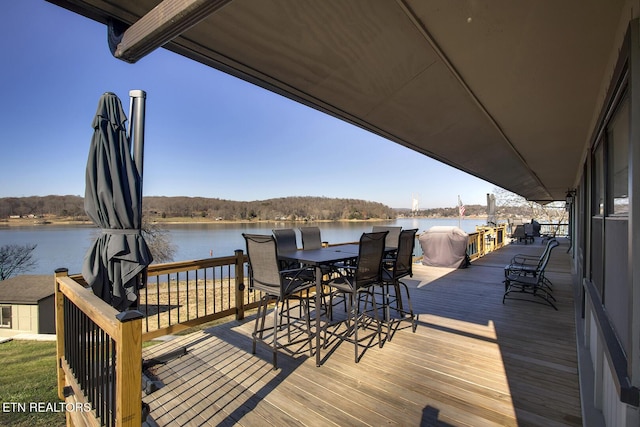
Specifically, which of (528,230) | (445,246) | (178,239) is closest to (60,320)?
(445,246)

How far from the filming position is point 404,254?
344 cm

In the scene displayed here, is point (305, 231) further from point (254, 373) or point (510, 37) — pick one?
point (510, 37)

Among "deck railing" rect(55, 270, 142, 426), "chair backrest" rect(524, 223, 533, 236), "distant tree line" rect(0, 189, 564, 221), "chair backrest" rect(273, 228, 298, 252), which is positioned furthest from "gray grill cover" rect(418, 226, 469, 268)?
"distant tree line" rect(0, 189, 564, 221)

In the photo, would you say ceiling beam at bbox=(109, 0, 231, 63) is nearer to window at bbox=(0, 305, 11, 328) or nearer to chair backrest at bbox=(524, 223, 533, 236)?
window at bbox=(0, 305, 11, 328)

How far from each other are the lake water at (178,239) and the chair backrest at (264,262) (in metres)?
11.0

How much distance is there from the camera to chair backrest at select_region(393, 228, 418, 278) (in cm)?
330

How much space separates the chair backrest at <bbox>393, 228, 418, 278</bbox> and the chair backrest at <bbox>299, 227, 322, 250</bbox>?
145 cm

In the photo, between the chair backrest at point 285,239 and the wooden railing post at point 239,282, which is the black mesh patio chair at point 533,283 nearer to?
the chair backrest at point 285,239

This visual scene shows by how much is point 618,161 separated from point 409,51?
4.41 feet

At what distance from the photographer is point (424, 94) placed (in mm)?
2223

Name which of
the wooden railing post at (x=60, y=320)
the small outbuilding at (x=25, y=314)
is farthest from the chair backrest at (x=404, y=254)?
the small outbuilding at (x=25, y=314)

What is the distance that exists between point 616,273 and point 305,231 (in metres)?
3.42

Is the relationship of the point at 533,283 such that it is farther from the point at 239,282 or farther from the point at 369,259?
the point at 239,282

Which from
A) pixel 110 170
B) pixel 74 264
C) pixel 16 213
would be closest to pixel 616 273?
pixel 110 170
